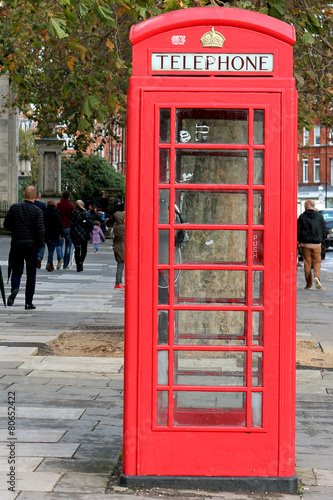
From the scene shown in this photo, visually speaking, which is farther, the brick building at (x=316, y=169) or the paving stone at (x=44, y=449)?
the brick building at (x=316, y=169)

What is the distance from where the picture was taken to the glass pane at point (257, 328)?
439 cm

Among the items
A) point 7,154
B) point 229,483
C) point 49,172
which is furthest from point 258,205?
point 7,154

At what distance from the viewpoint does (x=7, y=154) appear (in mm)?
40625

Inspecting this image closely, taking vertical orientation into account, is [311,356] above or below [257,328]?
below

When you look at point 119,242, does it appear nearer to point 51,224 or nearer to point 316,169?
point 51,224

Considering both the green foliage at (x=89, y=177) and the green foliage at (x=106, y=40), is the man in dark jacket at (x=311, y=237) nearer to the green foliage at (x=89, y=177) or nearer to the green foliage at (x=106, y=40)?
the green foliage at (x=106, y=40)

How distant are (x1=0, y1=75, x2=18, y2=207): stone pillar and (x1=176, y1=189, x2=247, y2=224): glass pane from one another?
3669cm

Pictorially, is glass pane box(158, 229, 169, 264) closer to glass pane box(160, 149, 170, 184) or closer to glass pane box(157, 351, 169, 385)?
glass pane box(160, 149, 170, 184)

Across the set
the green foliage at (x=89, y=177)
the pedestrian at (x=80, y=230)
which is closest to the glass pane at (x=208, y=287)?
the pedestrian at (x=80, y=230)

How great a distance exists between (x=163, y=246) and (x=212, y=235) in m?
0.26

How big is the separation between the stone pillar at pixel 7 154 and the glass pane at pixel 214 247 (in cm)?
3670

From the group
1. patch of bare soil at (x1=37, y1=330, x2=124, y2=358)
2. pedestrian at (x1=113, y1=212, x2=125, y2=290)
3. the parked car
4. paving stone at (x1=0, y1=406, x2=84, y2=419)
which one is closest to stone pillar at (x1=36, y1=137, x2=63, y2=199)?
the parked car

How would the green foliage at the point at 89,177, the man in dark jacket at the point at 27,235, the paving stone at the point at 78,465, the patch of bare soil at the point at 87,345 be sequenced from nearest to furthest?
the paving stone at the point at 78,465 < the patch of bare soil at the point at 87,345 < the man in dark jacket at the point at 27,235 < the green foliage at the point at 89,177

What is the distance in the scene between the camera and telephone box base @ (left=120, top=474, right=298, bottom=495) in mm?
4367
